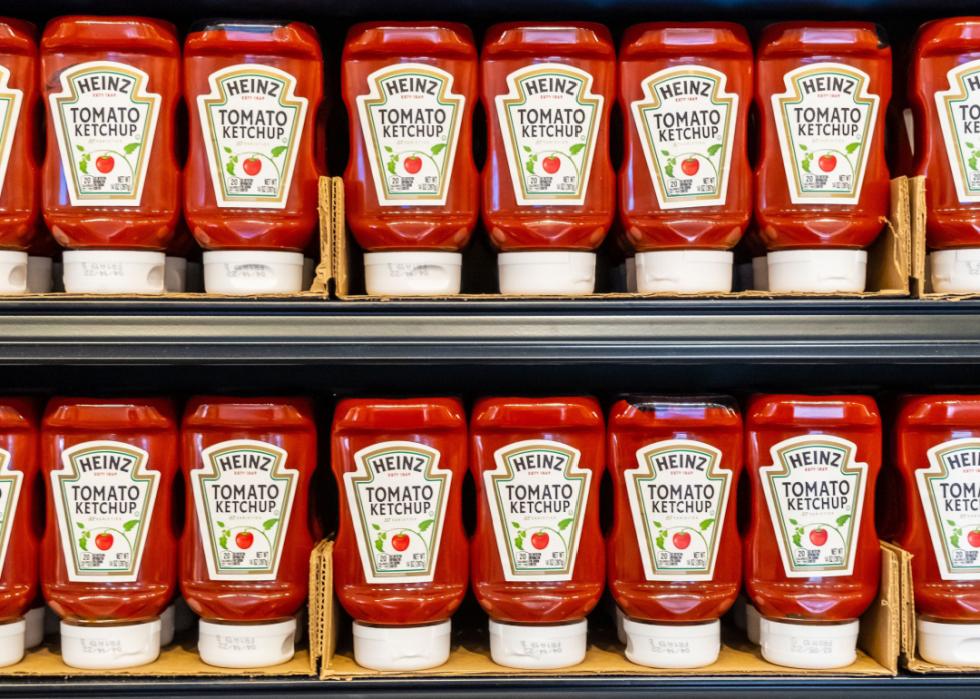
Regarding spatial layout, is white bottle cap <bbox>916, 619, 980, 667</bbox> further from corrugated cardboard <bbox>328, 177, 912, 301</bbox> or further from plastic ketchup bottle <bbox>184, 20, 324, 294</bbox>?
plastic ketchup bottle <bbox>184, 20, 324, 294</bbox>

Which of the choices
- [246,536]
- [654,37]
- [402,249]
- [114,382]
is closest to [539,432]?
[402,249]

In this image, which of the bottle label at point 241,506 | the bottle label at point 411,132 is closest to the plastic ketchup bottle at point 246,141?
the bottle label at point 411,132

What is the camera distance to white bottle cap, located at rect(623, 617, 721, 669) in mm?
1297

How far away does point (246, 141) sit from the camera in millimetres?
1288

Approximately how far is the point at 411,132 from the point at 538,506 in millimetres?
581

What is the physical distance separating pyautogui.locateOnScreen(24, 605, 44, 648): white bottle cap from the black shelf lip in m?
0.41

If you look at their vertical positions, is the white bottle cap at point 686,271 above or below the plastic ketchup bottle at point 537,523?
above

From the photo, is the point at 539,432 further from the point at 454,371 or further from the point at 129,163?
the point at 129,163

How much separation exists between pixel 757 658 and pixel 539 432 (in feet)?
1.58

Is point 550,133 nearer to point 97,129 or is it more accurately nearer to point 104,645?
point 97,129

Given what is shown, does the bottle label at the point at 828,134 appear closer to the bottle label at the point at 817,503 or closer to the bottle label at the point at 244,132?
the bottle label at the point at 817,503

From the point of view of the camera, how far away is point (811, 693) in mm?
1276

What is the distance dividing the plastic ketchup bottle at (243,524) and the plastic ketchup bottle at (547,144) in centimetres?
42

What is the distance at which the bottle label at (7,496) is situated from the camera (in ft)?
4.25
